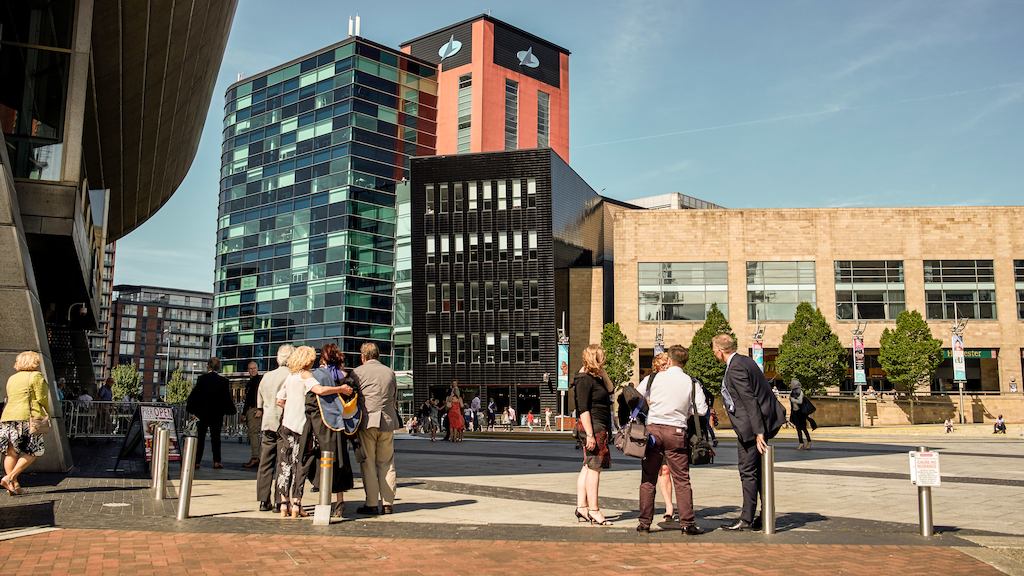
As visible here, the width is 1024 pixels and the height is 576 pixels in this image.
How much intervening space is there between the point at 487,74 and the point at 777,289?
126 ft

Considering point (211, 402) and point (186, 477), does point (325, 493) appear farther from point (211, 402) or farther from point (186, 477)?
point (211, 402)

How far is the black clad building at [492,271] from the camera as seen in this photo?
219ft

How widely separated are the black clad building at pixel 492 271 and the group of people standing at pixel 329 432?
2201 inches

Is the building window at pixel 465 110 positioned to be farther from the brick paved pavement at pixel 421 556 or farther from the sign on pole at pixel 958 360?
the brick paved pavement at pixel 421 556

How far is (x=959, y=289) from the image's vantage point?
63250mm

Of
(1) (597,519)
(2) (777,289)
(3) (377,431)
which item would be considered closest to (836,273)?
(2) (777,289)

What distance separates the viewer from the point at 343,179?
261 ft

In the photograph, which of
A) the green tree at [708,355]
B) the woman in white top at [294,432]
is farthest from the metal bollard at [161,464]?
the green tree at [708,355]

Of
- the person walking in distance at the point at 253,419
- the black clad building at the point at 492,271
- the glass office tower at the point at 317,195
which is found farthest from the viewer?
the glass office tower at the point at 317,195

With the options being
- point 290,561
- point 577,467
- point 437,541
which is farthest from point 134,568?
point 577,467

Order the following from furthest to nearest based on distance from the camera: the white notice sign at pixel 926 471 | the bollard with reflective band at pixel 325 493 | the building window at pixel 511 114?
1. the building window at pixel 511 114
2. the bollard with reflective band at pixel 325 493
3. the white notice sign at pixel 926 471

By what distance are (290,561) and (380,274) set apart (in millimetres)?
73558

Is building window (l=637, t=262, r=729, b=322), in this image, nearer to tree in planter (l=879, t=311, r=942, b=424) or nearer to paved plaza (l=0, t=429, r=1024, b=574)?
tree in planter (l=879, t=311, r=942, b=424)

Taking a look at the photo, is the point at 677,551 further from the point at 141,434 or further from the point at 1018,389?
the point at 1018,389
